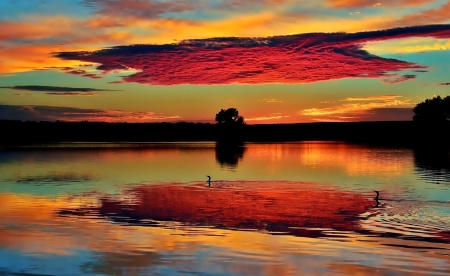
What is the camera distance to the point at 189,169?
5194 cm

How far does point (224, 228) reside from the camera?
19797mm

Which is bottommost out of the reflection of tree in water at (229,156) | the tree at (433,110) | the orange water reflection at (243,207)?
the reflection of tree in water at (229,156)

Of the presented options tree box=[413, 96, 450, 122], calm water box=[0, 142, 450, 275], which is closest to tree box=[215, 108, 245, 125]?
tree box=[413, 96, 450, 122]

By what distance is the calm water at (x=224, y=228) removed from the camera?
14.4 meters

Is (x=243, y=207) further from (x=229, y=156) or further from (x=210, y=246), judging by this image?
(x=229, y=156)

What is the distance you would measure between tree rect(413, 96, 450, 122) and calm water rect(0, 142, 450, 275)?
4285 inches

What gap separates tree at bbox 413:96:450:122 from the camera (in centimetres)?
13800

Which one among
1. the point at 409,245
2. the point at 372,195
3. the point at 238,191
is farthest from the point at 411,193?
the point at 409,245

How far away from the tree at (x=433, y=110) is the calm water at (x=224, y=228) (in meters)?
109

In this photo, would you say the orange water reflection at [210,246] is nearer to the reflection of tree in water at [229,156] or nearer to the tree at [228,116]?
the reflection of tree in water at [229,156]

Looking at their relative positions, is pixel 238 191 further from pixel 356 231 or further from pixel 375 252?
pixel 375 252

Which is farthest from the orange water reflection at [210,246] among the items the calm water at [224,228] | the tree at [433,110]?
the tree at [433,110]

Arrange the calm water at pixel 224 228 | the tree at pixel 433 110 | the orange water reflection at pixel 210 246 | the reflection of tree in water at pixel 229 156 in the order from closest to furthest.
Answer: the orange water reflection at pixel 210 246 < the calm water at pixel 224 228 < the reflection of tree in water at pixel 229 156 < the tree at pixel 433 110

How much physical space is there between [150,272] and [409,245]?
812 centimetres
